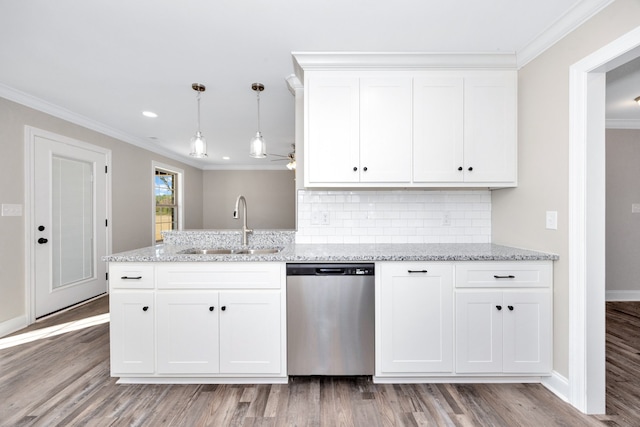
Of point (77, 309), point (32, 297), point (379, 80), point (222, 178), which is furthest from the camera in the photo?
point (222, 178)

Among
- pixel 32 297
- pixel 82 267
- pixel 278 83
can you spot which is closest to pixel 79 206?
pixel 82 267

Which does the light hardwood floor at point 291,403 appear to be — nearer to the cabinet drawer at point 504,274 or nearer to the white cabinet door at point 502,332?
the white cabinet door at point 502,332

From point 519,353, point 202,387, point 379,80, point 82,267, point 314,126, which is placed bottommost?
point 202,387

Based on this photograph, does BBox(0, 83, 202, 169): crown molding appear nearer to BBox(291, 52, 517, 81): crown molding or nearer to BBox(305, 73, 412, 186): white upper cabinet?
BBox(291, 52, 517, 81): crown molding

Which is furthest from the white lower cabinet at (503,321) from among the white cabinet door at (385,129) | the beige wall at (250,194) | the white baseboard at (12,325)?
the beige wall at (250,194)

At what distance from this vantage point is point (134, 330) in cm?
193

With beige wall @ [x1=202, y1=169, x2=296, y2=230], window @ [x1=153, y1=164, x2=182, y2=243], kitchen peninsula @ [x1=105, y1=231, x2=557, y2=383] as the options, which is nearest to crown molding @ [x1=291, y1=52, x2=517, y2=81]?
kitchen peninsula @ [x1=105, y1=231, x2=557, y2=383]

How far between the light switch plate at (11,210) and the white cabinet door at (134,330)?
1954 mm

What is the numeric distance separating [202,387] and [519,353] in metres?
2.10

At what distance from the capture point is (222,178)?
7473 millimetres

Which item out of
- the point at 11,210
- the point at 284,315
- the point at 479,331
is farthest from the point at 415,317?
the point at 11,210

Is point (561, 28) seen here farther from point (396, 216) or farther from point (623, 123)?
point (623, 123)

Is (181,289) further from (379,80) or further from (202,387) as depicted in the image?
(379,80)

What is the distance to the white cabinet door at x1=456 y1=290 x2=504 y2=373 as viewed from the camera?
192cm
